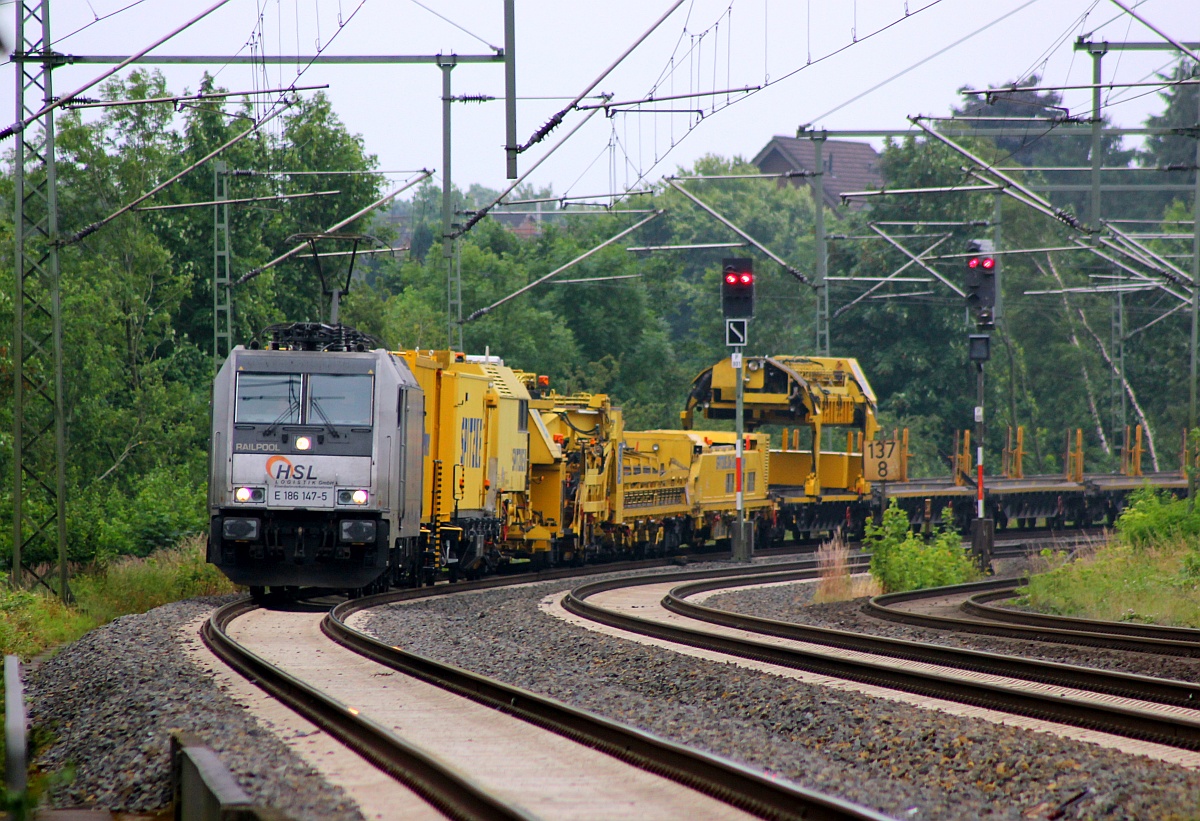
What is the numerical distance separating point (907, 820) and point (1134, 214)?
298 feet

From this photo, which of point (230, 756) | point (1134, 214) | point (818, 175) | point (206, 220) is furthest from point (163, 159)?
point (1134, 214)

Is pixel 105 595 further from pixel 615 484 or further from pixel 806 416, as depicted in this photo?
pixel 806 416

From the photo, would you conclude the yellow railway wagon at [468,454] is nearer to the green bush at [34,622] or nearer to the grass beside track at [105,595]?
the grass beside track at [105,595]

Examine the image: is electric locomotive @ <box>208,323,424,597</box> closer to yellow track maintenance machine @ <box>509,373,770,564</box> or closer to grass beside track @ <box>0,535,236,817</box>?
grass beside track @ <box>0,535,236,817</box>

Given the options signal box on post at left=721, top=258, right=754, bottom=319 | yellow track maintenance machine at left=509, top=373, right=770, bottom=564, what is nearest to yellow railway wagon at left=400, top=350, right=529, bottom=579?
yellow track maintenance machine at left=509, top=373, right=770, bottom=564

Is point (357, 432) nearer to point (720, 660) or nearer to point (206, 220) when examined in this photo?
point (720, 660)

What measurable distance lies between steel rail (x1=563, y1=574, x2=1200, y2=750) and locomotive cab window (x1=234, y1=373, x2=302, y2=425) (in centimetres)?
462

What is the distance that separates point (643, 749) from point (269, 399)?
1007 centimetres

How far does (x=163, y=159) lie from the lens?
136 feet

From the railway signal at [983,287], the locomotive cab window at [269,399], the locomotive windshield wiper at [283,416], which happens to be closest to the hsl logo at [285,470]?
the locomotive windshield wiper at [283,416]

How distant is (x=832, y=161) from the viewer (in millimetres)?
111812

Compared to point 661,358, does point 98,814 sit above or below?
below

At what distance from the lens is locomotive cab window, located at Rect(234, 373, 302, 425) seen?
17297 millimetres

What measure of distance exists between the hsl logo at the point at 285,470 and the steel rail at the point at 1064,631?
22.9ft
